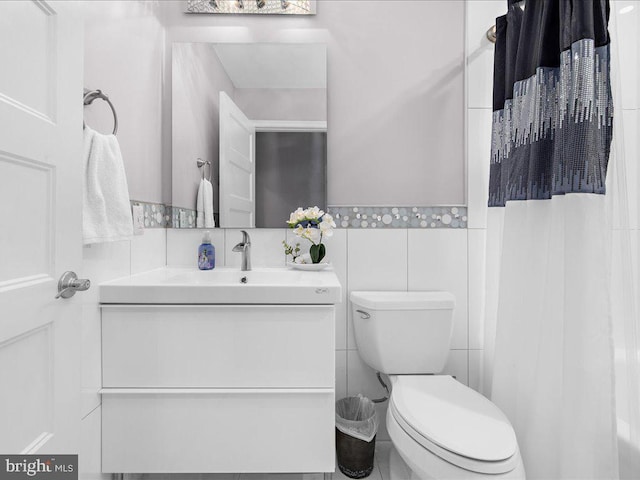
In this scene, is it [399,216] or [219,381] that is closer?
[219,381]

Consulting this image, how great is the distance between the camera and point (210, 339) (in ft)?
4.20

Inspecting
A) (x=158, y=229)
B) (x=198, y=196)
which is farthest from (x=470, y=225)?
(x=158, y=229)

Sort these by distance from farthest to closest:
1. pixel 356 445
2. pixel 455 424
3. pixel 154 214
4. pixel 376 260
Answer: pixel 376 260
pixel 154 214
pixel 356 445
pixel 455 424

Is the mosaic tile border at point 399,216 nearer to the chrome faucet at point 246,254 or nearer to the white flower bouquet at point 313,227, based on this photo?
the white flower bouquet at point 313,227

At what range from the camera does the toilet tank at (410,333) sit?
1604 mm

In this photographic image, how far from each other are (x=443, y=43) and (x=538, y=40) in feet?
2.01

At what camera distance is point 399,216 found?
6.02 ft

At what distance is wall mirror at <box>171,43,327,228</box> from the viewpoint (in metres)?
1.81

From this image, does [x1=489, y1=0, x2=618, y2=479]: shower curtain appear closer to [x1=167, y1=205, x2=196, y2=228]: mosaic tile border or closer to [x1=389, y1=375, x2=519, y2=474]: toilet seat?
[x1=389, y1=375, x2=519, y2=474]: toilet seat

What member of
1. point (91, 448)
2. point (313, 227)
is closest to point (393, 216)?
point (313, 227)

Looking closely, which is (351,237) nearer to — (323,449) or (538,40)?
(323,449)

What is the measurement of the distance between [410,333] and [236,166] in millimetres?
1075

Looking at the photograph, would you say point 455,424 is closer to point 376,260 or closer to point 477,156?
point 376,260

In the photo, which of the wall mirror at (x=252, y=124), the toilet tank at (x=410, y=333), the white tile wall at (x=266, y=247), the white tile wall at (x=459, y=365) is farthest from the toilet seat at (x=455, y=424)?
the wall mirror at (x=252, y=124)
